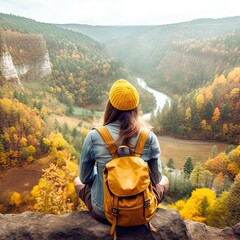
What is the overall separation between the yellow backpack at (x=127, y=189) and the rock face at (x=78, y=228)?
82 centimetres

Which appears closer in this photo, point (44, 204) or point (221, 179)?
point (44, 204)

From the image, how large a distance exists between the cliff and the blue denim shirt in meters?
96.7

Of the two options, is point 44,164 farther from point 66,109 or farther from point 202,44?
point 202,44

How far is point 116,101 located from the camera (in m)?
3.82

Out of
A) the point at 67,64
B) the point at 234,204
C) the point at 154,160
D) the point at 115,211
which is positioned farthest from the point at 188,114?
the point at 115,211

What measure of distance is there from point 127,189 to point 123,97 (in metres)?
1.23

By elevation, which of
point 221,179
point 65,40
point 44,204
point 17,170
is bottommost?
point 17,170

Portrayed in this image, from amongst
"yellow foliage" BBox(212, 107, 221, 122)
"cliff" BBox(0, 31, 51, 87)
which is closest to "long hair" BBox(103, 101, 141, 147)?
"yellow foliage" BBox(212, 107, 221, 122)

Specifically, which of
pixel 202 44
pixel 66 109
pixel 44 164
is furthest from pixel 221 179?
pixel 202 44

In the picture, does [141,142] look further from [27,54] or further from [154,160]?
[27,54]

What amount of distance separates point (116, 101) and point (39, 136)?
65.1 metres

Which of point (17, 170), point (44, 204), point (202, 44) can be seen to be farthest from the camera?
point (202, 44)

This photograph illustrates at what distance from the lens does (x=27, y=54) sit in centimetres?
10731

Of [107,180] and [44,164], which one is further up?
[107,180]
